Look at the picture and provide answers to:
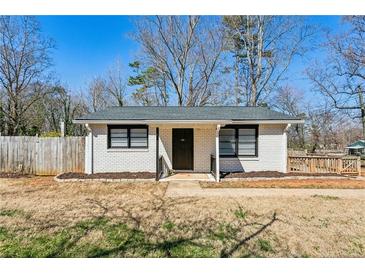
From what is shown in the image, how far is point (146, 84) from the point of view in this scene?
79.6ft

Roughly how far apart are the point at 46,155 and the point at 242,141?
912cm

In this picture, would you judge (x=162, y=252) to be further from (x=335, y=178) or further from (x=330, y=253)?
(x=335, y=178)

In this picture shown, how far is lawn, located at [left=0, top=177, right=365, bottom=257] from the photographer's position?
3514 mm

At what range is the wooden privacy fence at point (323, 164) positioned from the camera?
33.7ft

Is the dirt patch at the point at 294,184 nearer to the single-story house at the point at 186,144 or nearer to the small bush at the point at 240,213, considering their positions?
the single-story house at the point at 186,144

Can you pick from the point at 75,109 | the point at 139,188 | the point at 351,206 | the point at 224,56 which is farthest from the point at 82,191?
the point at 75,109

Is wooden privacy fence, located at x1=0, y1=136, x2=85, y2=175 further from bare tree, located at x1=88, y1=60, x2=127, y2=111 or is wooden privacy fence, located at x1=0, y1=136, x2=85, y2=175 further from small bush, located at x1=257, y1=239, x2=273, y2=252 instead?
bare tree, located at x1=88, y1=60, x2=127, y2=111

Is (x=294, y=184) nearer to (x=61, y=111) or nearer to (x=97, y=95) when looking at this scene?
(x=97, y=95)

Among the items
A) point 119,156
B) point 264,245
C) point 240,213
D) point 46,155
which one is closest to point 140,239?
point 264,245

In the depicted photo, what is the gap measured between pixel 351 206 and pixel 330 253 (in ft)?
10.2

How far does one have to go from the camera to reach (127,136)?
10.4 m

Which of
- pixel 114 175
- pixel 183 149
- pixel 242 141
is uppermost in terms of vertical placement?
pixel 242 141

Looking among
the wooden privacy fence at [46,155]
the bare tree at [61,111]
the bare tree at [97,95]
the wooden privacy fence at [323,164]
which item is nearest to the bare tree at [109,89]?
the bare tree at [97,95]

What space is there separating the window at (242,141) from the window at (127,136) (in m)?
3.72
